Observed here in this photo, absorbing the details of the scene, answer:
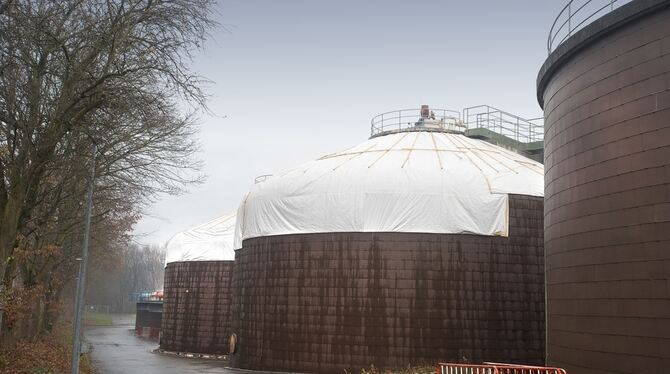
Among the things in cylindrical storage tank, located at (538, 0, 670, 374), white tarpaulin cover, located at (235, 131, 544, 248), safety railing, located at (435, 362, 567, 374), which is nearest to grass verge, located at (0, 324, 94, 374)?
white tarpaulin cover, located at (235, 131, 544, 248)

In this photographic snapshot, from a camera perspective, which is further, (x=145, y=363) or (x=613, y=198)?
(x=145, y=363)

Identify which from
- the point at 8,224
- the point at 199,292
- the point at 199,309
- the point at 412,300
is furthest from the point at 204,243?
the point at 8,224

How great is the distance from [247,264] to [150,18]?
16.7m

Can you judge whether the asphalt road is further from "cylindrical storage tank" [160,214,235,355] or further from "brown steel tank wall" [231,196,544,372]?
"brown steel tank wall" [231,196,544,372]

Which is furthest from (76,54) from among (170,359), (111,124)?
(170,359)

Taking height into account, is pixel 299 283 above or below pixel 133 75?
below

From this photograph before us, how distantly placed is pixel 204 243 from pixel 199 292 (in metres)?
3.10

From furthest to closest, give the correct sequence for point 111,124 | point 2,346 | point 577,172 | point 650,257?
point 2,346
point 111,124
point 577,172
point 650,257

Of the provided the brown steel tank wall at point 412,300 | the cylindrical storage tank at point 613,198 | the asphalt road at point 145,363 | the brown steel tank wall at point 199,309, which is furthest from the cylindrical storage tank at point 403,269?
the brown steel tank wall at point 199,309

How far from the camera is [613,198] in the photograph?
11672 mm

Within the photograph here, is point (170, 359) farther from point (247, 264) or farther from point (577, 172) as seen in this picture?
point (577, 172)

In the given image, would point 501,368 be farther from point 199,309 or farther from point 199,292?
point 199,292

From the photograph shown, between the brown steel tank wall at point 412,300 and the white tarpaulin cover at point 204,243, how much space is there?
13646 millimetres

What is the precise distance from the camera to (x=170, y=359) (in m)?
33.3
